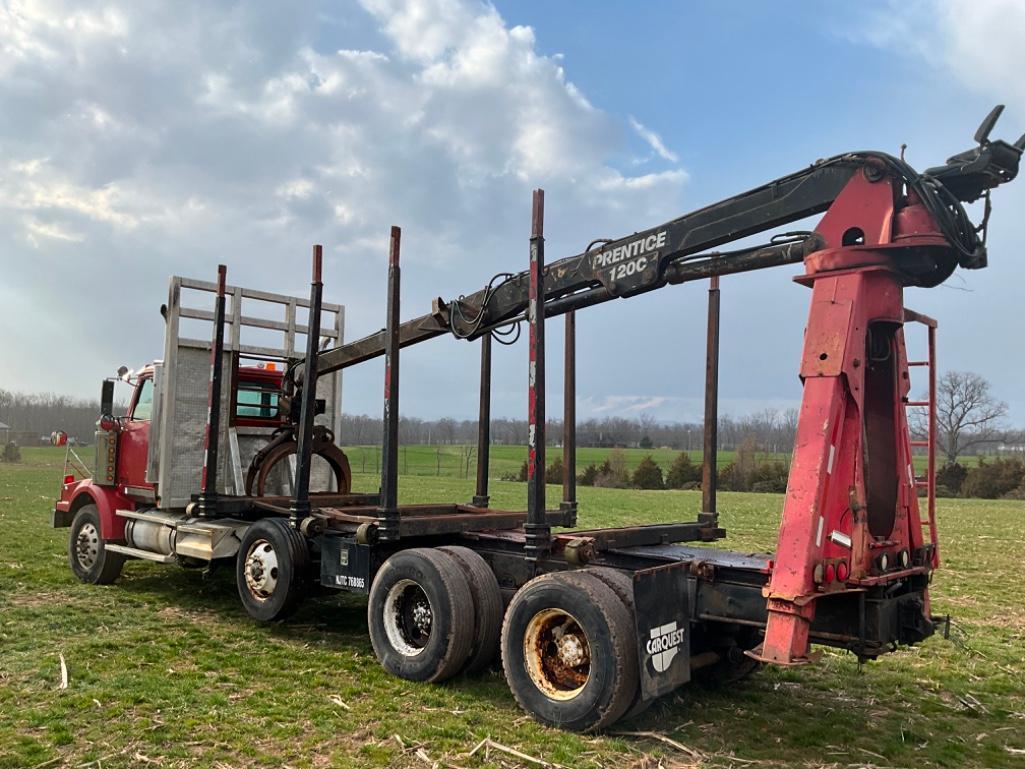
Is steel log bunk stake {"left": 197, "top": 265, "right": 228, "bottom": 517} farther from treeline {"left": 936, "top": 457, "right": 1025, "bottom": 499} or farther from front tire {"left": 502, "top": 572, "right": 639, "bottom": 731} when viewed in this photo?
treeline {"left": 936, "top": 457, "right": 1025, "bottom": 499}

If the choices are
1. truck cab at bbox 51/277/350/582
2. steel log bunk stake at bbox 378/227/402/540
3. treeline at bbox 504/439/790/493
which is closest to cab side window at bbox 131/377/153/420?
truck cab at bbox 51/277/350/582

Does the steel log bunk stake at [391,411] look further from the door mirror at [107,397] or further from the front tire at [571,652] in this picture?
the door mirror at [107,397]

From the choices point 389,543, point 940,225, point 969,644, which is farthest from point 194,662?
point 969,644

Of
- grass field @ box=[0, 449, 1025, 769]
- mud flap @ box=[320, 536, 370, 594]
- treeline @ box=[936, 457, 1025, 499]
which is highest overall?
treeline @ box=[936, 457, 1025, 499]

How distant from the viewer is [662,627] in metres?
5.79

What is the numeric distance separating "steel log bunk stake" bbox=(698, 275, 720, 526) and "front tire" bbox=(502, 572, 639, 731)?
8.13 feet

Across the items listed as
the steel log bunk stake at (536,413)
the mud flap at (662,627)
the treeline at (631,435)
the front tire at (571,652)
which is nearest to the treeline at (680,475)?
the treeline at (631,435)

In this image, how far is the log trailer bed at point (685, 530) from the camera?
552cm

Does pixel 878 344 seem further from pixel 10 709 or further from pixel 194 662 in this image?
pixel 10 709

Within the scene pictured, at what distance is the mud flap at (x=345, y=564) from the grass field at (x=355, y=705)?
627 mm

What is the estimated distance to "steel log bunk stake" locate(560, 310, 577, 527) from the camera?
905 cm

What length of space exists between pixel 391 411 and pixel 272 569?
2.13 meters

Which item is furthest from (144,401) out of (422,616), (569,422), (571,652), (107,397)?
(571,652)

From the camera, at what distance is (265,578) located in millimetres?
8703
